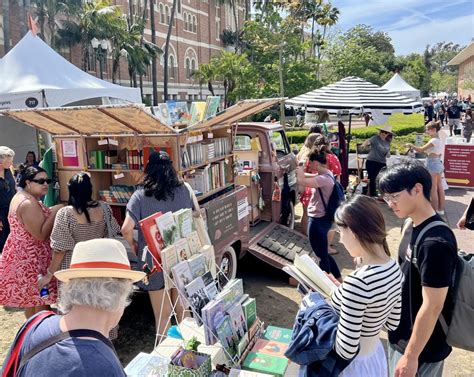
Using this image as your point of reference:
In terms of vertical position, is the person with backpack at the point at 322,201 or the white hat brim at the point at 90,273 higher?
the white hat brim at the point at 90,273

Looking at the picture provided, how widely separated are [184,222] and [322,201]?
212 cm

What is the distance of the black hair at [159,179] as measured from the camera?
360cm

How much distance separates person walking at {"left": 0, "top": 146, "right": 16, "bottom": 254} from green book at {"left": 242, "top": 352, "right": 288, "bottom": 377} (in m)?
4.54

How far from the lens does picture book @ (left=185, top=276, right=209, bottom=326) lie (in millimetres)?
2761

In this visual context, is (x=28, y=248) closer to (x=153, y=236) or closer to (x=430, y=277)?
(x=153, y=236)

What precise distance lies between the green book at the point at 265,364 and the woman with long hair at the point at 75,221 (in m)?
1.73

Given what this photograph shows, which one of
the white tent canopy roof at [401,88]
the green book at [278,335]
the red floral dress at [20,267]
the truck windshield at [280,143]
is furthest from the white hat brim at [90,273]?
the white tent canopy roof at [401,88]

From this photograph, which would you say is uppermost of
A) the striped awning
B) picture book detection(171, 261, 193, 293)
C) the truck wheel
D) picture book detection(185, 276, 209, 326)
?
the striped awning

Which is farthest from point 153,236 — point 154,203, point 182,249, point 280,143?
point 280,143

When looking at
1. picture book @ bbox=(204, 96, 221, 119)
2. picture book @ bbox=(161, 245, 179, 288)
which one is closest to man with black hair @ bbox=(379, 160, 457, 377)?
picture book @ bbox=(161, 245, 179, 288)

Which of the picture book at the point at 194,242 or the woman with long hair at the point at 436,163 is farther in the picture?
the woman with long hair at the point at 436,163

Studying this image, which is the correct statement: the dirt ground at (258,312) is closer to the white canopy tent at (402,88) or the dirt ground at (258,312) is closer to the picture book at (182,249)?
the picture book at (182,249)

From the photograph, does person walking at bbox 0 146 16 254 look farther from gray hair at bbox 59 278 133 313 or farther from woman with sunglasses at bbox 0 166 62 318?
gray hair at bbox 59 278 133 313

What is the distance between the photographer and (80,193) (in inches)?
140
